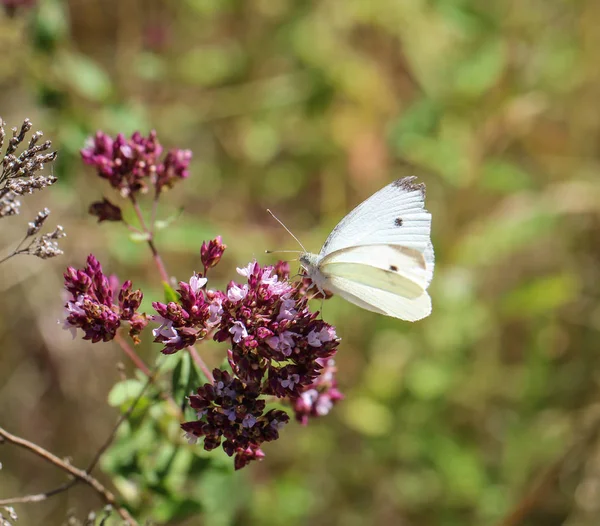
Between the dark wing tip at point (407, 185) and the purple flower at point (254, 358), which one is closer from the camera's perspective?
the purple flower at point (254, 358)

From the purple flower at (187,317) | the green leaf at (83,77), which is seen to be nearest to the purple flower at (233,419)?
the purple flower at (187,317)

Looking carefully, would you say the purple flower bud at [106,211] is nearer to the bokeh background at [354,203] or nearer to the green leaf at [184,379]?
the green leaf at [184,379]

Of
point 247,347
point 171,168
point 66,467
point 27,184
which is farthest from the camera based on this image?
point 171,168

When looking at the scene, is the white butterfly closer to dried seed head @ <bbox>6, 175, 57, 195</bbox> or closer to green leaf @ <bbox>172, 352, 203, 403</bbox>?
green leaf @ <bbox>172, 352, 203, 403</bbox>

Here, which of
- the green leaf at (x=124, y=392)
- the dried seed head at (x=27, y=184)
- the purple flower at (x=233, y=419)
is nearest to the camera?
the dried seed head at (x=27, y=184)

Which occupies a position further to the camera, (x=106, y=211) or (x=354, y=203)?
(x=354, y=203)

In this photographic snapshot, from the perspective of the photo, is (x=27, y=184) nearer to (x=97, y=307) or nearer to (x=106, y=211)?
(x=97, y=307)

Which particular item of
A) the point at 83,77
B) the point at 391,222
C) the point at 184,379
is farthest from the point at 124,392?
the point at 83,77

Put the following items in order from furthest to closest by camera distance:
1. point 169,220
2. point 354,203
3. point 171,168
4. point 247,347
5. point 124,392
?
point 354,203 → point 171,168 → point 169,220 → point 124,392 → point 247,347
